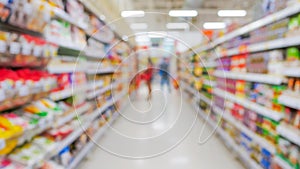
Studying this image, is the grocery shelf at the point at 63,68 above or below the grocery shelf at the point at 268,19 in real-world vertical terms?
below

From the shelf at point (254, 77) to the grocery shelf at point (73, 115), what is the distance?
6.06 ft

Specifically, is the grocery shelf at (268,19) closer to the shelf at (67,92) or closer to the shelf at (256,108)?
the shelf at (256,108)

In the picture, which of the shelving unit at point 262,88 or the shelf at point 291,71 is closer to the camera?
the shelf at point 291,71

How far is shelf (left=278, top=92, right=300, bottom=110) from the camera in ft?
6.41

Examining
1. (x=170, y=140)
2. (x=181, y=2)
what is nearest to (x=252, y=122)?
(x=170, y=140)

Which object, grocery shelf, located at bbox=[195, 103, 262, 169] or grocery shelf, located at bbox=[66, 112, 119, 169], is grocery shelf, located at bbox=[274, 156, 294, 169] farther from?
grocery shelf, located at bbox=[66, 112, 119, 169]

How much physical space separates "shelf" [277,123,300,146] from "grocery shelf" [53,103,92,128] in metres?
1.85

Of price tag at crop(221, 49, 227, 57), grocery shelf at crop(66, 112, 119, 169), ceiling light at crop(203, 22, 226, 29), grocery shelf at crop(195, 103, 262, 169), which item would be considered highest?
ceiling light at crop(203, 22, 226, 29)

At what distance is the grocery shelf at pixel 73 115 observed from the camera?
2354 mm

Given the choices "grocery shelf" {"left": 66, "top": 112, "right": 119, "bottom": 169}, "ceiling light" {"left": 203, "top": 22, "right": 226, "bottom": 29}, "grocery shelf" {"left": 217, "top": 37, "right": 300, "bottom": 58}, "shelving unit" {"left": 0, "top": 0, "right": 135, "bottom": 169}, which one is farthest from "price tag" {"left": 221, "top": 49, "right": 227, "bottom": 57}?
"ceiling light" {"left": 203, "top": 22, "right": 226, "bottom": 29}

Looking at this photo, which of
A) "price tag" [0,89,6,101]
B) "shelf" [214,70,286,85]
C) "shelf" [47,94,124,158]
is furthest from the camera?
"shelf" [214,70,286,85]

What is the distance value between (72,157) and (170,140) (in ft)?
5.84

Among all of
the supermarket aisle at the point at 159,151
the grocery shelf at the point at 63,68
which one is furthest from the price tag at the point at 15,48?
the supermarket aisle at the point at 159,151

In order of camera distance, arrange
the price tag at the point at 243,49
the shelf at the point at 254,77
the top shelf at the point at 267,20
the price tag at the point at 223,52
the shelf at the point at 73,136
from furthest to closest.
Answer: the price tag at the point at 223,52
the price tag at the point at 243,49
the shelf at the point at 254,77
the shelf at the point at 73,136
the top shelf at the point at 267,20
